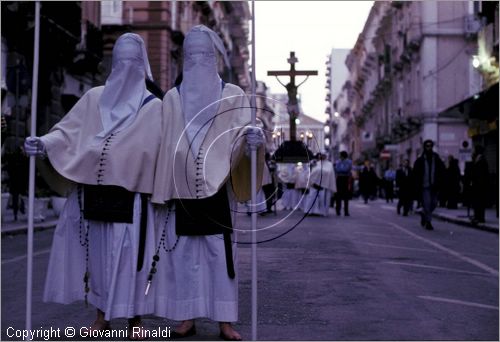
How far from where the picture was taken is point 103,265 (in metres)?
6.00

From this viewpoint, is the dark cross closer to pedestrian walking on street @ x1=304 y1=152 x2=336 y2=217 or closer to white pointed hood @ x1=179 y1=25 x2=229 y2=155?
white pointed hood @ x1=179 y1=25 x2=229 y2=155

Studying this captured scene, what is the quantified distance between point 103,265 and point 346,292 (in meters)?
2.93

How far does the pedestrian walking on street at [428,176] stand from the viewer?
732 inches

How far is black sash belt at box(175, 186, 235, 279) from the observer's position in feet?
19.2

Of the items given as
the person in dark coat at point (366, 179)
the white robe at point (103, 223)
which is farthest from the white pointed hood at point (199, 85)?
the person in dark coat at point (366, 179)

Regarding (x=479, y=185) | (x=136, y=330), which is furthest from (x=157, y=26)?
(x=136, y=330)

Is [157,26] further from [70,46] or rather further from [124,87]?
[124,87]

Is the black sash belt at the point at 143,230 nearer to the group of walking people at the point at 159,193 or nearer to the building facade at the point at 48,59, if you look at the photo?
the group of walking people at the point at 159,193

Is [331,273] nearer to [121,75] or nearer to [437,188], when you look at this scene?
[121,75]

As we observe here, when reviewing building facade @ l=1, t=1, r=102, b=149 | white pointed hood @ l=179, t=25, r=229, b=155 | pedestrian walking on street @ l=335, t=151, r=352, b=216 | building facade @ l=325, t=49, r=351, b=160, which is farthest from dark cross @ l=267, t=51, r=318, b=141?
building facade @ l=325, t=49, r=351, b=160

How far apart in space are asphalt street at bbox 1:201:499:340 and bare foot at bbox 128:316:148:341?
323 millimetres

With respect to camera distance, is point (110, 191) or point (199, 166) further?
point (110, 191)

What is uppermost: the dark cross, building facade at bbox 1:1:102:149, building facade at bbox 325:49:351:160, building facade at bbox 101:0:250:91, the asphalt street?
building facade at bbox 325:49:351:160

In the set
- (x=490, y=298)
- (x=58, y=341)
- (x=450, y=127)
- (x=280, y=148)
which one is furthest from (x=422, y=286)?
(x=450, y=127)
